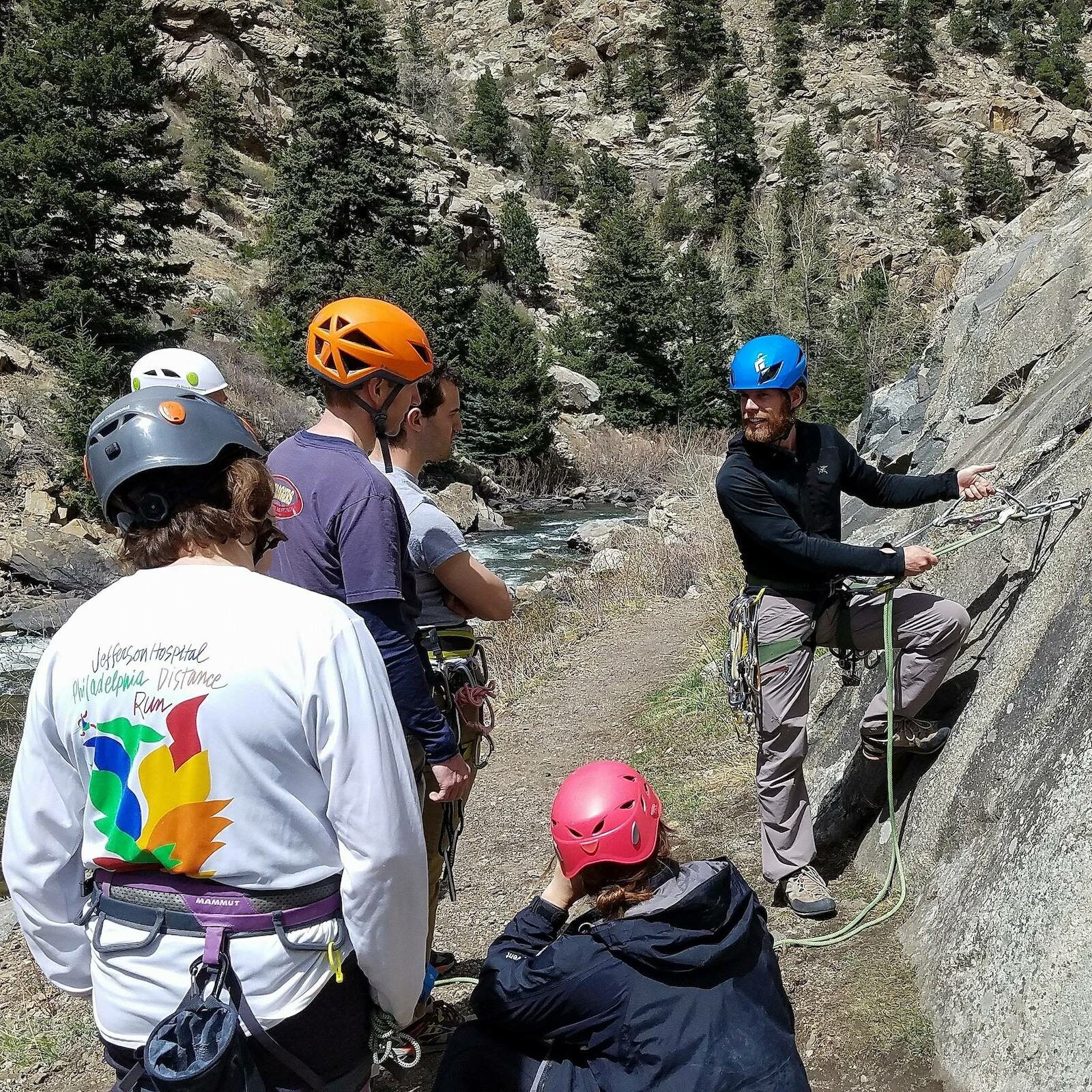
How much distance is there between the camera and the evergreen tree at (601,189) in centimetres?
5428

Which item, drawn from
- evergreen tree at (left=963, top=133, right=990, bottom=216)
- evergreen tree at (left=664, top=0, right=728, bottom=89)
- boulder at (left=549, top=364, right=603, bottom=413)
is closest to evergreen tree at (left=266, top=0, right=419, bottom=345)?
boulder at (left=549, top=364, right=603, bottom=413)

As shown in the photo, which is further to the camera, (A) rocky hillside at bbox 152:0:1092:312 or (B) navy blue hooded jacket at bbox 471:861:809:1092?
(A) rocky hillside at bbox 152:0:1092:312

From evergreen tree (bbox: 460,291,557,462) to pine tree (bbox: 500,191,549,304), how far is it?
1324cm

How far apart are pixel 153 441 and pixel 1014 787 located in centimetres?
259

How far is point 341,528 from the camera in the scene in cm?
245

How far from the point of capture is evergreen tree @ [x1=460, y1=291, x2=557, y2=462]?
29844 mm

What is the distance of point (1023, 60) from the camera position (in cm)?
5791

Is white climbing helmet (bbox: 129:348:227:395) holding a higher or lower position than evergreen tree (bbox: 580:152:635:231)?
higher

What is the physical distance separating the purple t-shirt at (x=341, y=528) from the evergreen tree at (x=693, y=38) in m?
70.7

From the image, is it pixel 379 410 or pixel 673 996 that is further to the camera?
pixel 379 410

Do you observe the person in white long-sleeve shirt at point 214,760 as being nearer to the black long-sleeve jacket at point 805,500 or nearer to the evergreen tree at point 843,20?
the black long-sleeve jacket at point 805,500

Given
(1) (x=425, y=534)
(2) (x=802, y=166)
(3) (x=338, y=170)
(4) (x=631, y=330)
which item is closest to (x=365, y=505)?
(1) (x=425, y=534)

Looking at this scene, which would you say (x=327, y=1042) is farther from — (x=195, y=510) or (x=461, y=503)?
(x=461, y=503)

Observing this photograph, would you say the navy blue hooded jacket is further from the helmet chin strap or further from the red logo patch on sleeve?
the helmet chin strap
